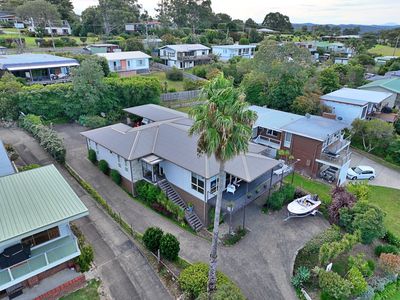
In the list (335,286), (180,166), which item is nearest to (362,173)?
(335,286)

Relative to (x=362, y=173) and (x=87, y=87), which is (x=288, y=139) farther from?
(x=87, y=87)

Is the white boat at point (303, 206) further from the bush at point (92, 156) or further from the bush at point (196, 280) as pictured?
the bush at point (92, 156)

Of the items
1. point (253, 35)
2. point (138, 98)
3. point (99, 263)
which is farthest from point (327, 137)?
point (253, 35)

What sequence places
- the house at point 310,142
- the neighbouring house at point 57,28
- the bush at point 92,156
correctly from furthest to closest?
the neighbouring house at point 57,28, the bush at point 92,156, the house at point 310,142

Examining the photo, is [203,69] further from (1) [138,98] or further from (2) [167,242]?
(2) [167,242]

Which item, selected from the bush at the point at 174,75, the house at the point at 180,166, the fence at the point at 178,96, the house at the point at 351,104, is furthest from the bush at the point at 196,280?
the bush at the point at 174,75

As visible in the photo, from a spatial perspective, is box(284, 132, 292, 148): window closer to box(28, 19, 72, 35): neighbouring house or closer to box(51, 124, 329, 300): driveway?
box(51, 124, 329, 300): driveway
